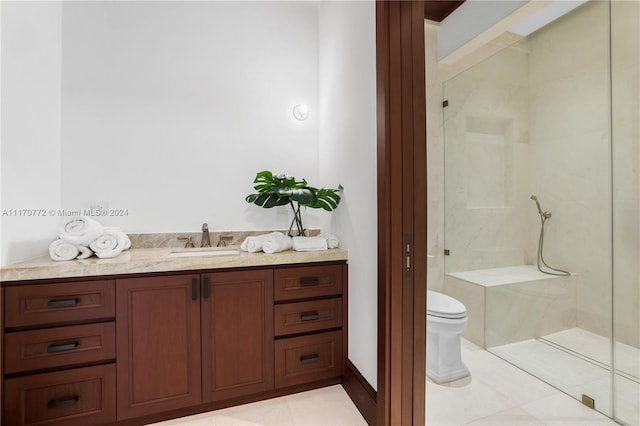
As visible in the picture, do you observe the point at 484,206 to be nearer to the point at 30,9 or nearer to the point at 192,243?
the point at 192,243

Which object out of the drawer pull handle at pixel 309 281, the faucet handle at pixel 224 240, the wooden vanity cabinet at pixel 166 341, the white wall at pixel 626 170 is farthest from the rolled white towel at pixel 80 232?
the white wall at pixel 626 170

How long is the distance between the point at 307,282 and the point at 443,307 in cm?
86

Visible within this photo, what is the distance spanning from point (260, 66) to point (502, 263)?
92.4 inches

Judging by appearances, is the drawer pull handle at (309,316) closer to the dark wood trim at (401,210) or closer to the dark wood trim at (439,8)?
the dark wood trim at (401,210)

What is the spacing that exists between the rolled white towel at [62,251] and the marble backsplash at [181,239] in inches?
17.3

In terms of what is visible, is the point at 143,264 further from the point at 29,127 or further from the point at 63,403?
the point at 29,127

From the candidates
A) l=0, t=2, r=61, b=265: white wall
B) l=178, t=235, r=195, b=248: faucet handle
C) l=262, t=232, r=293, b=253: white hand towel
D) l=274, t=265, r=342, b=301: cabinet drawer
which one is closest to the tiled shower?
l=274, t=265, r=342, b=301: cabinet drawer

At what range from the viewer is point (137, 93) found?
199 cm

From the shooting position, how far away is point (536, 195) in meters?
1.88

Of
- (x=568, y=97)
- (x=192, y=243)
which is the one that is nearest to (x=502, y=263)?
(x=568, y=97)

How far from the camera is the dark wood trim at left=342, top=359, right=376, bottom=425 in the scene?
1462mm

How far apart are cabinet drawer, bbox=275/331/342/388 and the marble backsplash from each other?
0.86 m

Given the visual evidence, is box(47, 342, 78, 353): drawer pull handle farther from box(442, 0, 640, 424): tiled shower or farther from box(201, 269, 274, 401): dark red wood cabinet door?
box(442, 0, 640, 424): tiled shower

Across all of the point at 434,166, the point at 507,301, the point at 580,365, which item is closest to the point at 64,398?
the point at 434,166
